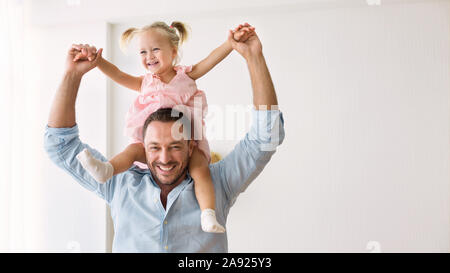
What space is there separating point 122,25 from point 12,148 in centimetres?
93

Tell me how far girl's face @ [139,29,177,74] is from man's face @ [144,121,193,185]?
161 mm

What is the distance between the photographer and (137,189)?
1.12 m

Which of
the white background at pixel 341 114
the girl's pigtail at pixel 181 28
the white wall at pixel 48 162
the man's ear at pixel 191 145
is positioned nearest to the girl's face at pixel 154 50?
the girl's pigtail at pixel 181 28

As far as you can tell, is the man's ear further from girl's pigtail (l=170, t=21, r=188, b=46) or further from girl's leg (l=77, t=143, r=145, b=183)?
girl's pigtail (l=170, t=21, r=188, b=46)

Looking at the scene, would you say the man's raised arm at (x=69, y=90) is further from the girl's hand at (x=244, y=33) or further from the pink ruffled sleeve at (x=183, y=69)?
the girl's hand at (x=244, y=33)

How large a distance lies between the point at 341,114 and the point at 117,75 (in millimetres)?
1312

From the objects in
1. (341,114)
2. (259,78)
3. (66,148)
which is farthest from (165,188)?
(341,114)

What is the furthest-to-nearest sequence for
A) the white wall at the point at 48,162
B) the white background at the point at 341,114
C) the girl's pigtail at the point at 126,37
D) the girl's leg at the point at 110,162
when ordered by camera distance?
the white wall at the point at 48,162
the white background at the point at 341,114
the girl's pigtail at the point at 126,37
the girl's leg at the point at 110,162

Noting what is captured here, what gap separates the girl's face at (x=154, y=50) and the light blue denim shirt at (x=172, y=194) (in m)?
0.25

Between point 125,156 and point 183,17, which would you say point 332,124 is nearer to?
point 183,17

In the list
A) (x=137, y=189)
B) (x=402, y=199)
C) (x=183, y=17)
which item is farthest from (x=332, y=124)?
(x=137, y=189)

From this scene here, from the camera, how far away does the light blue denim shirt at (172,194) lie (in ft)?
3.35

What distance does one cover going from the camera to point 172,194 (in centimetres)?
108
